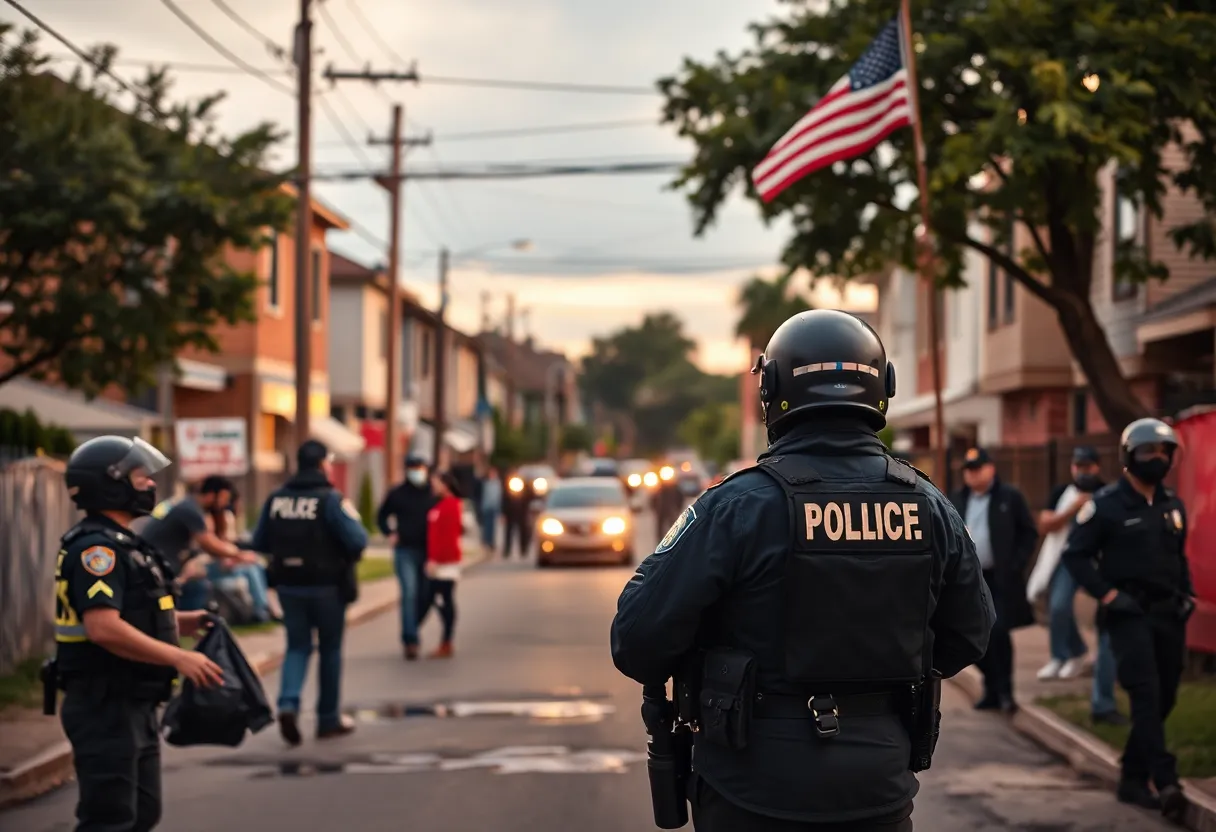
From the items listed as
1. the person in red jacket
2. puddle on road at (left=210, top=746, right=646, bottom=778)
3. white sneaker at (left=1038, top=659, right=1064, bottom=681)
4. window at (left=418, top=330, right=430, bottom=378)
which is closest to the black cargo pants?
puddle on road at (left=210, top=746, right=646, bottom=778)

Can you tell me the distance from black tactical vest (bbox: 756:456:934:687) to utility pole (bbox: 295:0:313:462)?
724 inches

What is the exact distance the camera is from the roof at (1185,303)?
60.3 feet

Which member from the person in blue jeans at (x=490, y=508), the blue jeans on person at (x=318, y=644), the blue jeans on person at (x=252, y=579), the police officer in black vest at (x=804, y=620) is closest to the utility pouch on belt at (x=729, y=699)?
the police officer in black vest at (x=804, y=620)

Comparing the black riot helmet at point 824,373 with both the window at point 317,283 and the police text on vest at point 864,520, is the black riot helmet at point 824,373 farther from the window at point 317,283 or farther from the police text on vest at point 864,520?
the window at point 317,283

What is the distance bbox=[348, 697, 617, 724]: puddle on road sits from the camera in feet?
38.5

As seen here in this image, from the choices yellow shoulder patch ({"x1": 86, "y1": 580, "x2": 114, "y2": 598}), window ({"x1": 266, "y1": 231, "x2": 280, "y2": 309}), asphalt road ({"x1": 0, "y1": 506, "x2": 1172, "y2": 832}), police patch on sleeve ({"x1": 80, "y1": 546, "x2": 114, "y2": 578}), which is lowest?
asphalt road ({"x1": 0, "y1": 506, "x2": 1172, "y2": 832})

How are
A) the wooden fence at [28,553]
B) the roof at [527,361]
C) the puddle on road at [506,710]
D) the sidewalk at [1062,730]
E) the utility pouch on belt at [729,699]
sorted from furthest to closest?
1. the roof at [527,361]
2. the wooden fence at [28,553]
3. the puddle on road at [506,710]
4. the sidewalk at [1062,730]
5. the utility pouch on belt at [729,699]

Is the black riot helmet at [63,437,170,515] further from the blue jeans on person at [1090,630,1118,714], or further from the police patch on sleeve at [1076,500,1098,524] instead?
the blue jeans on person at [1090,630,1118,714]

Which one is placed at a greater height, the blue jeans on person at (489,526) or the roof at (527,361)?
the roof at (527,361)

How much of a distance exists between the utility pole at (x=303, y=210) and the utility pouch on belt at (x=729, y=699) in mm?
18362

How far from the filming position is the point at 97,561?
569 centimetres

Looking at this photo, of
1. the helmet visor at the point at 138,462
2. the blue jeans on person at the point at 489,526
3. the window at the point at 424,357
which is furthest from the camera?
the window at the point at 424,357

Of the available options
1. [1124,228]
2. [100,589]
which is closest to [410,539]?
[100,589]

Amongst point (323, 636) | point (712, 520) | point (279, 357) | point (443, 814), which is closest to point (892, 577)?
point (712, 520)
